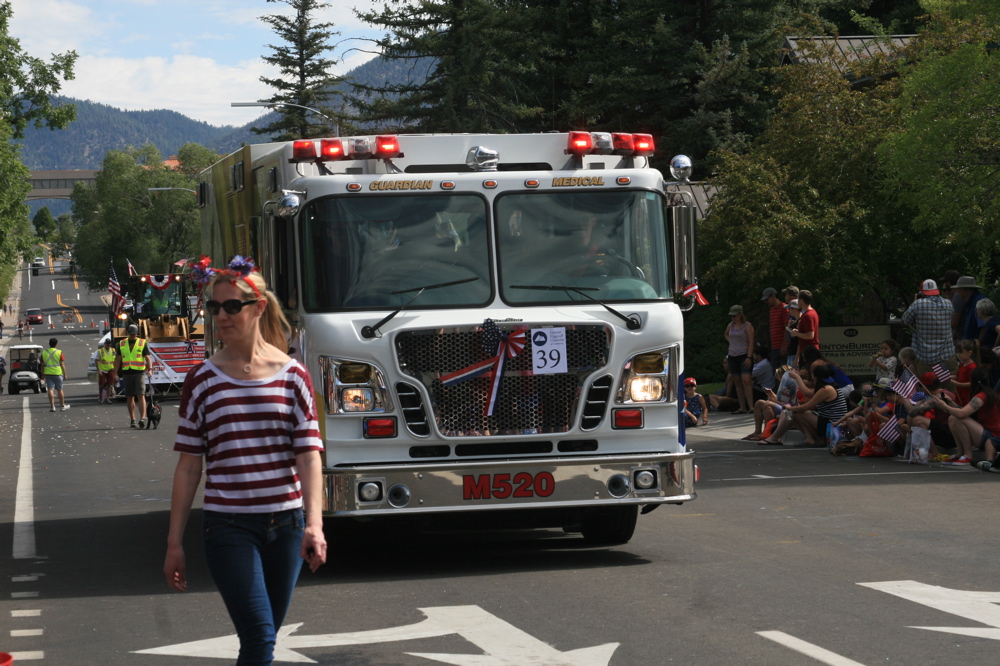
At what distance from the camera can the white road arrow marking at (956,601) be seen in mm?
7113

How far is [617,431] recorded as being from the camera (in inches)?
363

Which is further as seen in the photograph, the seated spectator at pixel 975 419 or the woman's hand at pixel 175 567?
the seated spectator at pixel 975 419

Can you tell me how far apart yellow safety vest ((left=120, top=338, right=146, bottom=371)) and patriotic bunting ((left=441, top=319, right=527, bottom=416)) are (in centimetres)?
1681

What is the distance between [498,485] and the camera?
29.5 ft

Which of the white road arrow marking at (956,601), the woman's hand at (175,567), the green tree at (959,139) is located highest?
the green tree at (959,139)

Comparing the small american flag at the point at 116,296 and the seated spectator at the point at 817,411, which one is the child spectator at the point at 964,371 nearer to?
the seated spectator at the point at 817,411

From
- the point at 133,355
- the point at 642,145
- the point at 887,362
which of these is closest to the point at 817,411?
the point at 887,362

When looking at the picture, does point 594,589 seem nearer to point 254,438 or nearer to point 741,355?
point 254,438

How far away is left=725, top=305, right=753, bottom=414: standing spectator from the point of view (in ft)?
73.3

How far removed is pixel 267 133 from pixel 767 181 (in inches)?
2161

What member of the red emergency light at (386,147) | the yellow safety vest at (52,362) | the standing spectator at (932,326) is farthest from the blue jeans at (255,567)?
the yellow safety vest at (52,362)

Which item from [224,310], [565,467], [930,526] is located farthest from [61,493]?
[224,310]

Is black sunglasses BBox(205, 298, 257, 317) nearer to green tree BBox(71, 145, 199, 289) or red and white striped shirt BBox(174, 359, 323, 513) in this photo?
red and white striped shirt BBox(174, 359, 323, 513)

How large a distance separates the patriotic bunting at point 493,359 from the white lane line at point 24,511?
377cm
